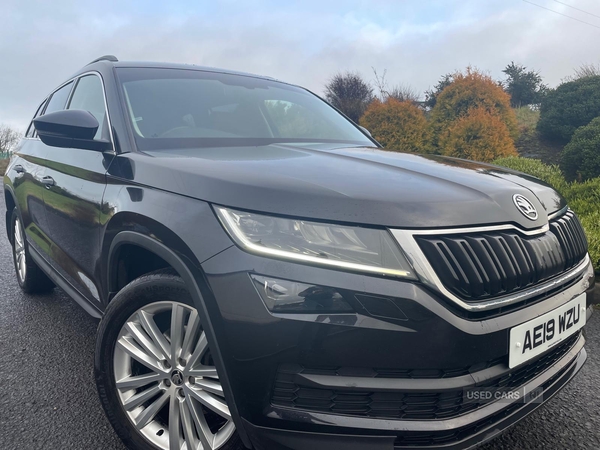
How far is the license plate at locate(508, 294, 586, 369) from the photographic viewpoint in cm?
148

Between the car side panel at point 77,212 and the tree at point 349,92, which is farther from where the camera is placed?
the tree at point 349,92

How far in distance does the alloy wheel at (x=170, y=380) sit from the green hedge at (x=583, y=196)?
350 centimetres

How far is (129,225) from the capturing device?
1892 millimetres

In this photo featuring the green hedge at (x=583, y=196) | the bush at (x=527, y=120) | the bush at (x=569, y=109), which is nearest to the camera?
the green hedge at (x=583, y=196)

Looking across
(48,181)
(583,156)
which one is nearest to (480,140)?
(583,156)

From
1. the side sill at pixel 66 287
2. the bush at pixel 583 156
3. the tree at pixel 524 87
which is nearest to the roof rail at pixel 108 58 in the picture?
the side sill at pixel 66 287

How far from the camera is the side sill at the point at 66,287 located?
2.45 m

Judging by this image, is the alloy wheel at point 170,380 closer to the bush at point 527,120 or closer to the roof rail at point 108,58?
the roof rail at point 108,58

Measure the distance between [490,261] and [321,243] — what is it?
527mm

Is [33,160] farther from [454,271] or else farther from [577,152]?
[577,152]

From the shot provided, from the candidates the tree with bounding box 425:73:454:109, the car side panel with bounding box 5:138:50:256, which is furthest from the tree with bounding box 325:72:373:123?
the car side panel with bounding box 5:138:50:256

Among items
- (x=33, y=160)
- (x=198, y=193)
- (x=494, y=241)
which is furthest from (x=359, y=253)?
(x=33, y=160)

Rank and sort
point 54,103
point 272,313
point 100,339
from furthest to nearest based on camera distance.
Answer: point 54,103 < point 100,339 < point 272,313

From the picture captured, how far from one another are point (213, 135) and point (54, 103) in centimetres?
215
